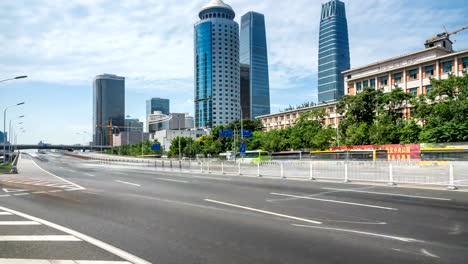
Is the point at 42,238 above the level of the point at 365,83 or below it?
below

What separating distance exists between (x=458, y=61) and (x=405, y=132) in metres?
27.9

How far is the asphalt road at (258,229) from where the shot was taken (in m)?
5.82

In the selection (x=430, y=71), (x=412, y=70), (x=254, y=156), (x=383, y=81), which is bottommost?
(x=254, y=156)

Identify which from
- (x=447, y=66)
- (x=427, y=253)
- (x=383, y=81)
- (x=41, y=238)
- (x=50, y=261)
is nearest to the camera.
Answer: (x=50, y=261)

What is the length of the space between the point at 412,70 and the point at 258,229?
83.9m

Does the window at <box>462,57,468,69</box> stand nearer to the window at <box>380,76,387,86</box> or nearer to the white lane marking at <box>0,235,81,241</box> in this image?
the window at <box>380,76,387,86</box>

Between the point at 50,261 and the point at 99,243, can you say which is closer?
the point at 50,261

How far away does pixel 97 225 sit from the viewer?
8359mm

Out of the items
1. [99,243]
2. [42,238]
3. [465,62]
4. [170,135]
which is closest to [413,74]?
[465,62]

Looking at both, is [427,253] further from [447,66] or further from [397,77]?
[397,77]

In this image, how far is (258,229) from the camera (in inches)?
301

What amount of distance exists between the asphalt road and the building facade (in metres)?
66.3

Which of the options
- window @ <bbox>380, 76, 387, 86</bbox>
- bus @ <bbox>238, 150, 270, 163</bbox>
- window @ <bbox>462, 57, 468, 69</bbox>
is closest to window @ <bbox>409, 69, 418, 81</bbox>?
window @ <bbox>380, 76, 387, 86</bbox>

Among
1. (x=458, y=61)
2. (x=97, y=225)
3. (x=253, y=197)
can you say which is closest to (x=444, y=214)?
(x=253, y=197)
